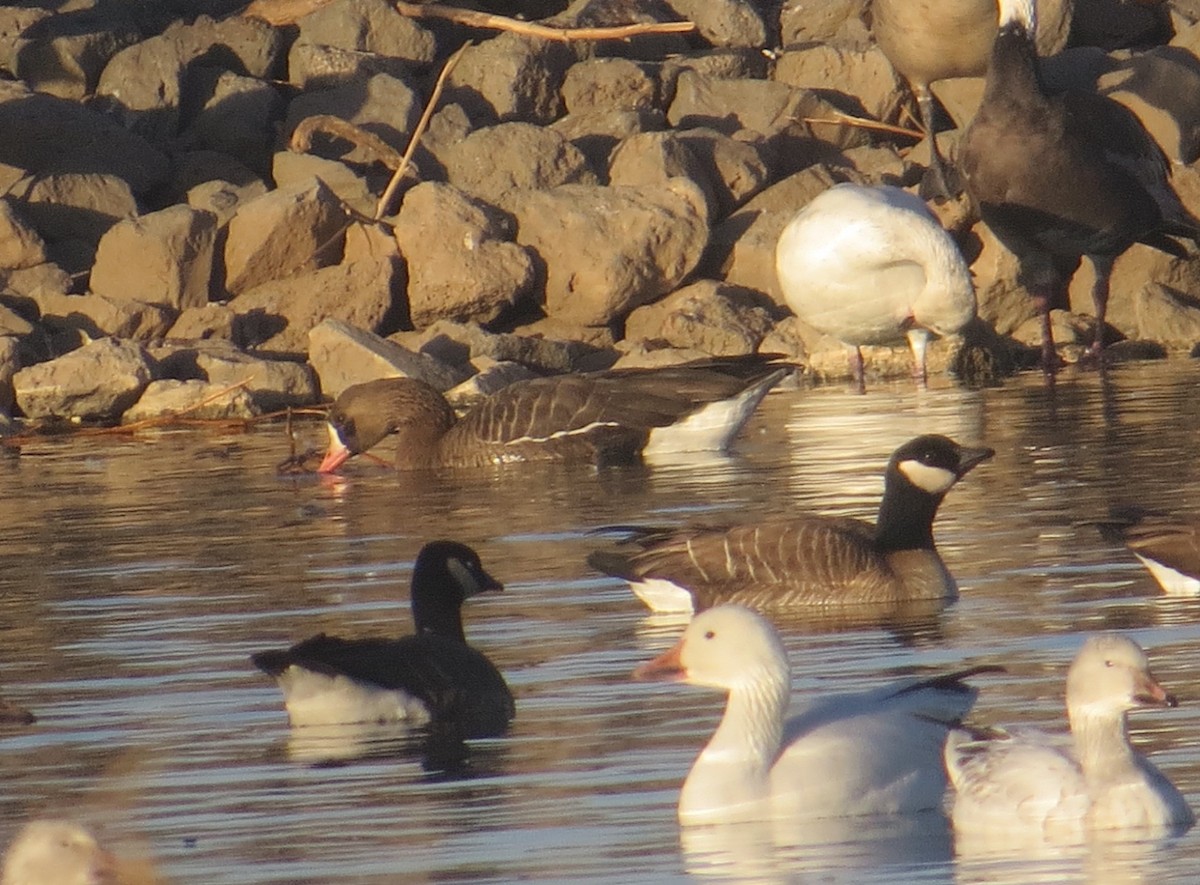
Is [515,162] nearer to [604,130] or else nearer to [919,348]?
[604,130]

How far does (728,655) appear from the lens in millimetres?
6602

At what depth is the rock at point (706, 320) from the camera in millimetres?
20953

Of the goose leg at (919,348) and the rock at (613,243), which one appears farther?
the rock at (613,243)

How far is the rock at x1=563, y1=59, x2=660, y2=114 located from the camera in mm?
24500

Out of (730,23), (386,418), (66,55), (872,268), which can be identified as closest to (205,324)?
(66,55)

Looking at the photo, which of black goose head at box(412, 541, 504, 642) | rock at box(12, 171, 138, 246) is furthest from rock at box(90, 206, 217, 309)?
black goose head at box(412, 541, 504, 642)

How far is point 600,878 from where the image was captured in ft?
19.5

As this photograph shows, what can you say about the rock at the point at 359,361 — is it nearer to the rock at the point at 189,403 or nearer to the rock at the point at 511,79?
the rock at the point at 189,403

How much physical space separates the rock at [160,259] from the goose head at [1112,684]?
52.2 ft

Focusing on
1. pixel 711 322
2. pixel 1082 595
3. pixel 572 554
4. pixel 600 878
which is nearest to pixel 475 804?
pixel 600 878

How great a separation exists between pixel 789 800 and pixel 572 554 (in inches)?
200

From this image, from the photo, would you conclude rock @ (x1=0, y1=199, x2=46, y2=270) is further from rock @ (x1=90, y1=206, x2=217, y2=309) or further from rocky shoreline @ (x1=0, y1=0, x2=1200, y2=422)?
rock @ (x1=90, y1=206, x2=217, y2=309)

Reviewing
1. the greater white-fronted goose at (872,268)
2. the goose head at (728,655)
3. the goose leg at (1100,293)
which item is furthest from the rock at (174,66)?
the goose head at (728,655)

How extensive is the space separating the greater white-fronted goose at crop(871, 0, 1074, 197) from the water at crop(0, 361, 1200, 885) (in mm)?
6643
